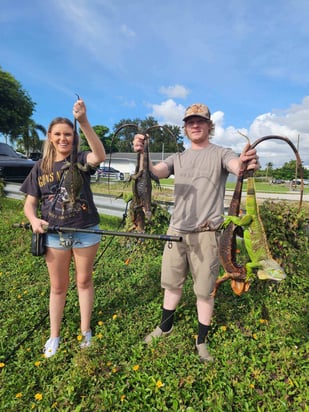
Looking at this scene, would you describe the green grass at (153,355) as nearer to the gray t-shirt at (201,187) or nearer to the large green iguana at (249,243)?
the large green iguana at (249,243)

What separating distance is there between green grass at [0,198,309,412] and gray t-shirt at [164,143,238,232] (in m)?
1.35

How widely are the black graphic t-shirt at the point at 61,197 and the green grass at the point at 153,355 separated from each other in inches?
52.7

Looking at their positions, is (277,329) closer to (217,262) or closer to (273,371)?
(273,371)

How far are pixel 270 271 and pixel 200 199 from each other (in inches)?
35.3

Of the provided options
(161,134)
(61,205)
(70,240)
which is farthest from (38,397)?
(161,134)

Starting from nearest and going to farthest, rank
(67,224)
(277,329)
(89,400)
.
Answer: (89,400) → (67,224) → (277,329)

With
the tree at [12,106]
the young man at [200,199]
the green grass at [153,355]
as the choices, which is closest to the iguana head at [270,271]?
the young man at [200,199]

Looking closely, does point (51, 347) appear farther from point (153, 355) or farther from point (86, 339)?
point (153, 355)

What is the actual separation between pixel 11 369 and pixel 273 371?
101 inches

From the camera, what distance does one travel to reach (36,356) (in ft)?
9.59

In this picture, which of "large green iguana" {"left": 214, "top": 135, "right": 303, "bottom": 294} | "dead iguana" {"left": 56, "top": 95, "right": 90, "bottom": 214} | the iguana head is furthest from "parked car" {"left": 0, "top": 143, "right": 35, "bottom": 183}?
the iguana head

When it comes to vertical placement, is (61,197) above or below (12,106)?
below

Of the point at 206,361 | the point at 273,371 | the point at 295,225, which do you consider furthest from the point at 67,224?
the point at 295,225

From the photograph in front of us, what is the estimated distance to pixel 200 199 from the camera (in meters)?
2.59
